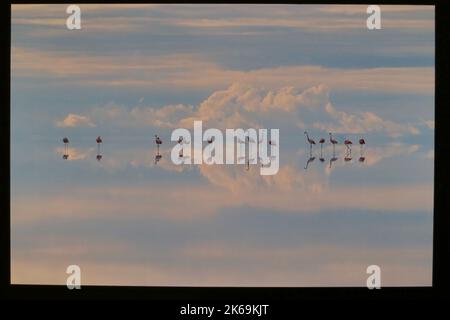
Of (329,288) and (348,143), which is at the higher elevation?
(348,143)

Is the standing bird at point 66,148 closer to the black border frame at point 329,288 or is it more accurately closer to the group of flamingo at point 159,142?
the black border frame at point 329,288

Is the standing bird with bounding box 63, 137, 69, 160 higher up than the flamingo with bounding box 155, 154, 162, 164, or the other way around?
the standing bird with bounding box 63, 137, 69, 160

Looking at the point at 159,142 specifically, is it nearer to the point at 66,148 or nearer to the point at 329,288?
the point at 66,148

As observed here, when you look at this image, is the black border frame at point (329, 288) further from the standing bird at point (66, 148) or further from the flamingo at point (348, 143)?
the flamingo at point (348, 143)

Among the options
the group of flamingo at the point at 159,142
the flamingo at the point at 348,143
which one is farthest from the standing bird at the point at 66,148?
the flamingo at the point at 348,143

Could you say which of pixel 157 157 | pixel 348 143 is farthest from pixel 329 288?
pixel 157 157

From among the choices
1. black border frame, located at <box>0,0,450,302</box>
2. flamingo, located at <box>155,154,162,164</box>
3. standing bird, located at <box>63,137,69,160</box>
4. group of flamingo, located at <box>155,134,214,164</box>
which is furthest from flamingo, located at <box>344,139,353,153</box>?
standing bird, located at <box>63,137,69,160</box>

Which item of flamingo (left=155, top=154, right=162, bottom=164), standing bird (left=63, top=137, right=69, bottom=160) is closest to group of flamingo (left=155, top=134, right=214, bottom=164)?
flamingo (left=155, top=154, right=162, bottom=164)

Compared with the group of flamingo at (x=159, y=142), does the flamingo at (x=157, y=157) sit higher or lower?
lower

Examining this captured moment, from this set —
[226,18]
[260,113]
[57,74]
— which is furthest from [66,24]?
[260,113]

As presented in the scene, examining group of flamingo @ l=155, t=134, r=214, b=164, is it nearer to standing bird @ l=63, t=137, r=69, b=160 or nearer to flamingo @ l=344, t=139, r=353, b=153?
standing bird @ l=63, t=137, r=69, b=160

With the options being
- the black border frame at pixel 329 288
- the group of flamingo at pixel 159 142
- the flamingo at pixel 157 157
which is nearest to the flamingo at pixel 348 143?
the black border frame at pixel 329 288
